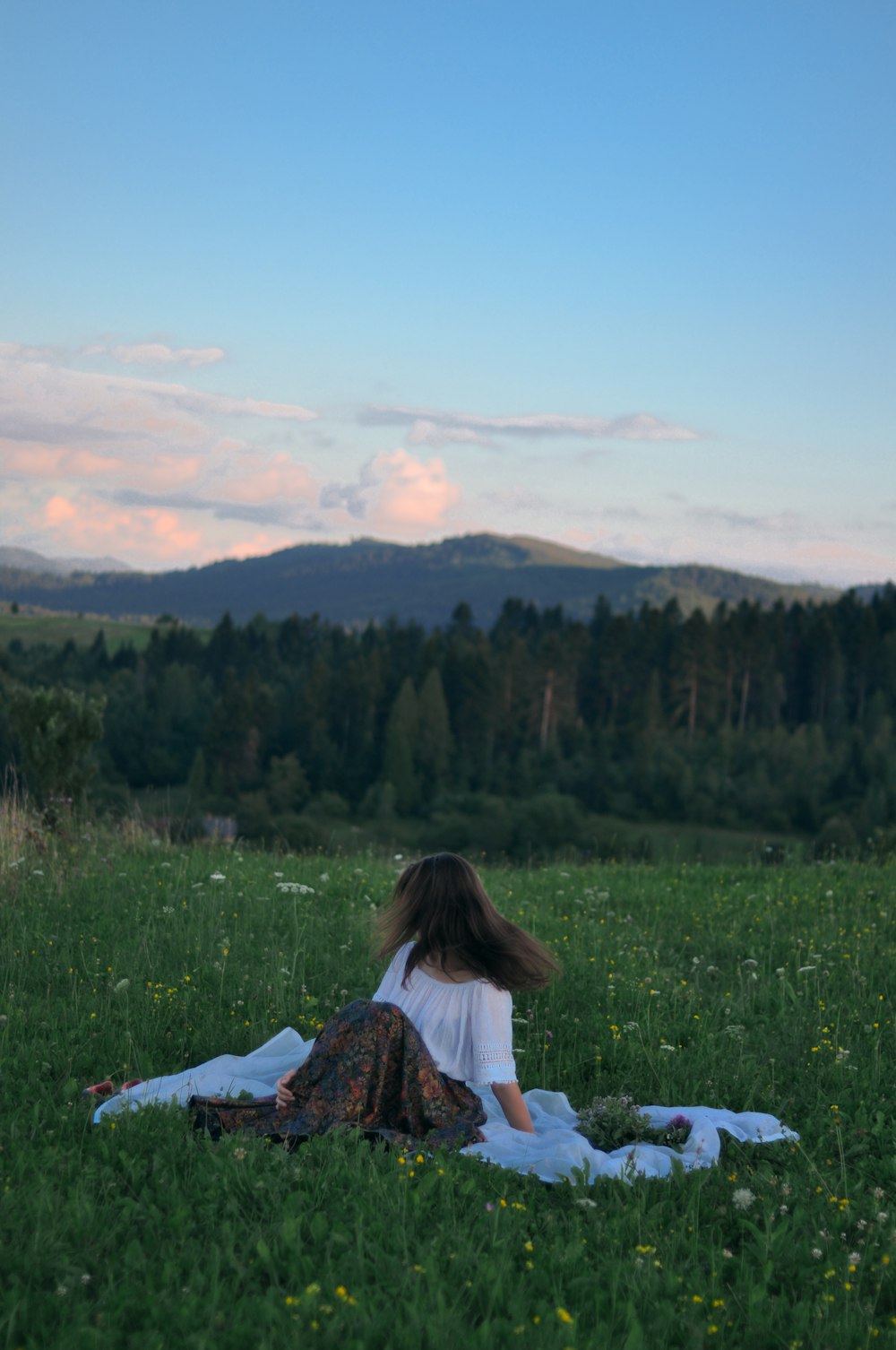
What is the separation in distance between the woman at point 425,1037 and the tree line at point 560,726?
8023 cm

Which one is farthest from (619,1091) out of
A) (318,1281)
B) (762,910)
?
(762,910)

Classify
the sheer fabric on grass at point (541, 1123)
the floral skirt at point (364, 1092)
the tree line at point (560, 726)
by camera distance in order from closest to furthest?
the sheer fabric on grass at point (541, 1123), the floral skirt at point (364, 1092), the tree line at point (560, 726)

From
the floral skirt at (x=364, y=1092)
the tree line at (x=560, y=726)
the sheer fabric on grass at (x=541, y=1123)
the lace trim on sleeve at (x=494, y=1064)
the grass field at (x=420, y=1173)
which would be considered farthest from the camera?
the tree line at (x=560, y=726)

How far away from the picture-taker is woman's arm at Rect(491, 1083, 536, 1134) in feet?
19.2

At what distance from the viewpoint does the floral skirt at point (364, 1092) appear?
5.64 m

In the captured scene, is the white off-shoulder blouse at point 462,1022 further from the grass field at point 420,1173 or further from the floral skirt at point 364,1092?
the grass field at point 420,1173

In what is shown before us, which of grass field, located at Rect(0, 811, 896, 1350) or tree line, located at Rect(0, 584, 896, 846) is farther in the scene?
tree line, located at Rect(0, 584, 896, 846)

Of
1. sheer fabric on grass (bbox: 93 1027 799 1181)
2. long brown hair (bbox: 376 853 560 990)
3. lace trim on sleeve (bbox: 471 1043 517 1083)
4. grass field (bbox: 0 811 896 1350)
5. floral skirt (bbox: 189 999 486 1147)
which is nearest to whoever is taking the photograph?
grass field (bbox: 0 811 896 1350)

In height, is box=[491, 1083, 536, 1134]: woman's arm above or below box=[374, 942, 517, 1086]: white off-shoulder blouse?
below

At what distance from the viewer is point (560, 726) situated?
363 feet

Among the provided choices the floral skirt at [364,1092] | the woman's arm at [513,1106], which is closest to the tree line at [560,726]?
the woman's arm at [513,1106]

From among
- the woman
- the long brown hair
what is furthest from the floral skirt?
the long brown hair

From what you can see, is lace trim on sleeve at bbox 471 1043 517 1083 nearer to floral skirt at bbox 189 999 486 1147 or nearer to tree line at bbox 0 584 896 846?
floral skirt at bbox 189 999 486 1147

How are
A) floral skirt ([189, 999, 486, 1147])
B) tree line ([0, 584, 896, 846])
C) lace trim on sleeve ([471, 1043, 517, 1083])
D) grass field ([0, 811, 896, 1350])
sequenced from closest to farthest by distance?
grass field ([0, 811, 896, 1350]), floral skirt ([189, 999, 486, 1147]), lace trim on sleeve ([471, 1043, 517, 1083]), tree line ([0, 584, 896, 846])
